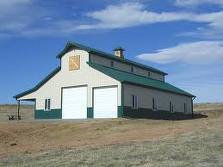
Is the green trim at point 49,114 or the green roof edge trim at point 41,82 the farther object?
the green roof edge trim at point 41,82

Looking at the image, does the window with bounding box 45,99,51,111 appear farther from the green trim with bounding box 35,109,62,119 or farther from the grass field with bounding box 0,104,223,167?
the grass field with bounding box 0,104,223,167

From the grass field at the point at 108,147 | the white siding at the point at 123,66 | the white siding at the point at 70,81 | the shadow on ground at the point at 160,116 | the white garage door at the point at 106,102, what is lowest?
the grass field at the point at 108,147

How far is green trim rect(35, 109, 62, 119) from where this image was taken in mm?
48312

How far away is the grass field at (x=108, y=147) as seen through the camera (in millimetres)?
17906

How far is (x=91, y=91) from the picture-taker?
45719 mm

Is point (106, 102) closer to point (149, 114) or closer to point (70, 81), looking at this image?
point (70, 81)

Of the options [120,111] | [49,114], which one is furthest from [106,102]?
[49,114]

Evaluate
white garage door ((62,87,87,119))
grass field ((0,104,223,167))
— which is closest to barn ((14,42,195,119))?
white garage door ((62,87,87,119))

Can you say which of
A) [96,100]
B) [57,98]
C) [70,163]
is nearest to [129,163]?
[70,163]

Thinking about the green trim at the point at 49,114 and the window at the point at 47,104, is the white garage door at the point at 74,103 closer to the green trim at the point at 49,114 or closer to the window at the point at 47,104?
the green trim at the point at 49,114

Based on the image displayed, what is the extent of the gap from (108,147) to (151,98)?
27.6 metres

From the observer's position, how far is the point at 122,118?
139 ft

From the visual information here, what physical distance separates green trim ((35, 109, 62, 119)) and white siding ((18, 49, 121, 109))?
43 cm

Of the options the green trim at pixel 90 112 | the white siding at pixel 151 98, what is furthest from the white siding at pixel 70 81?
the white siding at pixel 151 98
